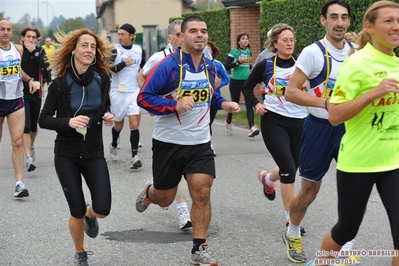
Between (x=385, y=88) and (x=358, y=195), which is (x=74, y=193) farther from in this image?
(x=385, y=88)

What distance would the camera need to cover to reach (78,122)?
5465mm

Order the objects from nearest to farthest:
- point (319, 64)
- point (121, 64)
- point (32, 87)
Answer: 1. point (319, 64)
2. point (32, 87)
3. point (121, 64)

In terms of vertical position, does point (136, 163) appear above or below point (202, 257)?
below

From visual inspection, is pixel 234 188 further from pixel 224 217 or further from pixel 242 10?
pixel 242 10

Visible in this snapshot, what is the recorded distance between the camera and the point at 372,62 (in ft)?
14.3

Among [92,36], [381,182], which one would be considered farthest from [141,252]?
[381,182]

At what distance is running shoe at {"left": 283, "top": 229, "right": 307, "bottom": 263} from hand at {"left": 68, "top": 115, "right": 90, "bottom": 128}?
1979mm

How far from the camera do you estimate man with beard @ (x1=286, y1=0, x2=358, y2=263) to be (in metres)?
5.55

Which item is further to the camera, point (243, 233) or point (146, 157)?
point (146, 157)

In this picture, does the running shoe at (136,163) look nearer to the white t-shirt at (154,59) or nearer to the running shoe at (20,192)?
the white t-shirt at (154,59)

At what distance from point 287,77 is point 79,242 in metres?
2.64

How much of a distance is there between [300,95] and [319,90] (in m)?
0.39

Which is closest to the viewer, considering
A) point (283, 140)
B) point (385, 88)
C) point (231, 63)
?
point (385, 88)

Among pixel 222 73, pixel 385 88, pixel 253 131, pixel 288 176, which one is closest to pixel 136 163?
pixel 222 73
